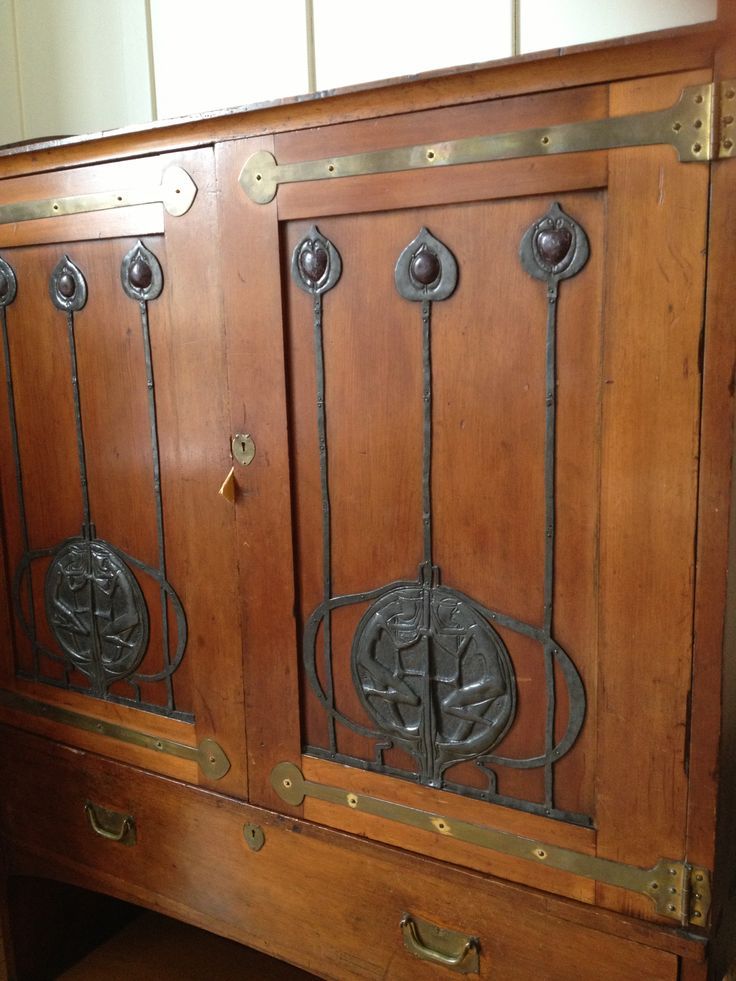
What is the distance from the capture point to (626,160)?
3.08 feet

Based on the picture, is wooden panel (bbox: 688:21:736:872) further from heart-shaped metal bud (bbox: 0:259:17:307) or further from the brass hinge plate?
heart-shaped metal bud (bbox: 0:259:17:307)

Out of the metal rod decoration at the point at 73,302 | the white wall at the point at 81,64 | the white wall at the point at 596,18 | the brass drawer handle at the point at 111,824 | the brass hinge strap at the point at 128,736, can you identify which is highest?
the white wall at the point at 81,64

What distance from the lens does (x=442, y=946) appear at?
1237 millimetres

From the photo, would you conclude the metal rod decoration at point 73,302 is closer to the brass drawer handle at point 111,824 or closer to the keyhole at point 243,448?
the keyhole at point 243,448

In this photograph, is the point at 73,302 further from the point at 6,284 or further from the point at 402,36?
the point at 402,36

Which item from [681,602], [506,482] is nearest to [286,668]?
[506,482]

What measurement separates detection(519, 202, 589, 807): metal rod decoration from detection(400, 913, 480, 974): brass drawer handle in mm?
436

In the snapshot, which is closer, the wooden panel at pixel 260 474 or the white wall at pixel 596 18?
the wooden panel at pixel 260 474

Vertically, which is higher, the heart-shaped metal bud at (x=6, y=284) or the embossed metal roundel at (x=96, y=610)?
the heart-shaped metal bud at (x=6, y=284)

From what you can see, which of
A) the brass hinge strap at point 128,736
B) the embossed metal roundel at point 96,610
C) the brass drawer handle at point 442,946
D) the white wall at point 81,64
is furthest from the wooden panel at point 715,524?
the white wall at point 81,64

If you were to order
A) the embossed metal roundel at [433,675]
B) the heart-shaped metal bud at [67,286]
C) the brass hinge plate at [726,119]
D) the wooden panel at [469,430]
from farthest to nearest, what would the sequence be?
the heart-shaped metal bud at [67,286]
the embossed metal roundel at [433,675]
the wooden panel at [469,430]
the brass hinge plate at [726,119]

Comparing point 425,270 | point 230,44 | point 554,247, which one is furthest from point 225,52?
point 554,247

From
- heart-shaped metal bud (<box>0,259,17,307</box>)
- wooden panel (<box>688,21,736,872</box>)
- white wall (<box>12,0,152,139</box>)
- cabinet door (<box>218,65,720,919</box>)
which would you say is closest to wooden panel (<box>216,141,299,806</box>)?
cabinet door (<box>218,65,720,919</box>)

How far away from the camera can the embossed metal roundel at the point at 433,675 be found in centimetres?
113
